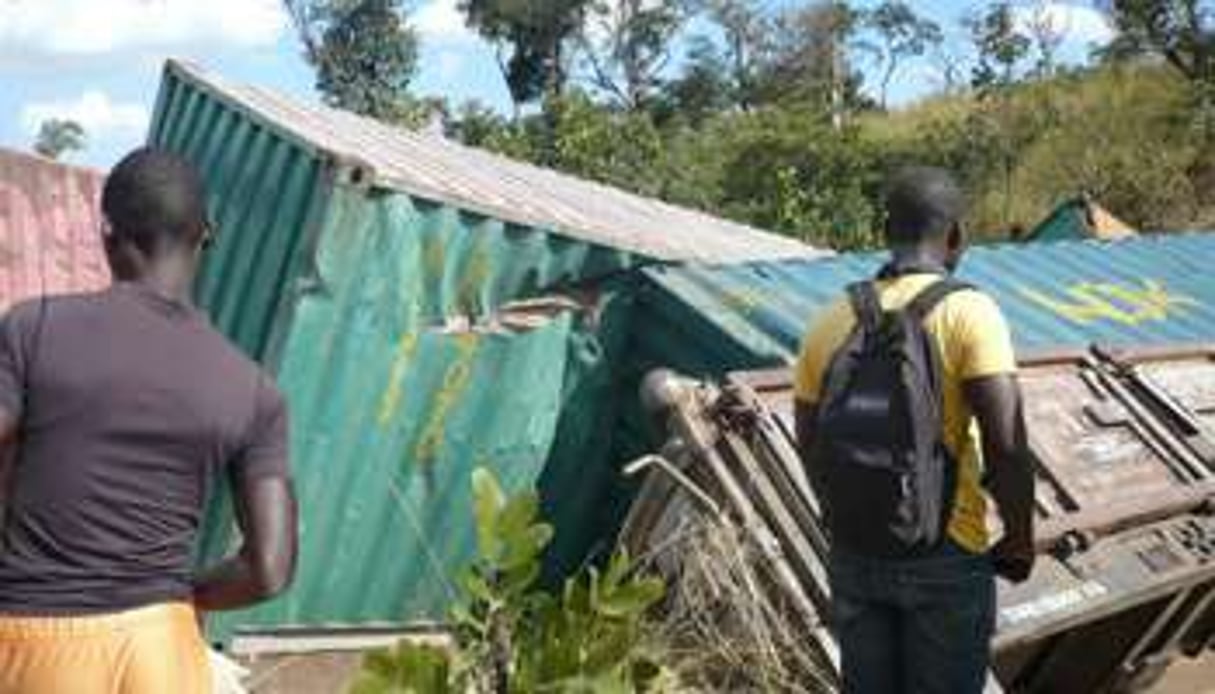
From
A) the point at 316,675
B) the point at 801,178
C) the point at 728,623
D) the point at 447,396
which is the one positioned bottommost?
the point at 316,675

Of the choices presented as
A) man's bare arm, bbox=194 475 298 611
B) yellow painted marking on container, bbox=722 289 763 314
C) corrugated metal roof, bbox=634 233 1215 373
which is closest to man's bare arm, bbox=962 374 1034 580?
man's bare arm, bbox=194 475 298 611

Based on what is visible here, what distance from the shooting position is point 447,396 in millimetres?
6246

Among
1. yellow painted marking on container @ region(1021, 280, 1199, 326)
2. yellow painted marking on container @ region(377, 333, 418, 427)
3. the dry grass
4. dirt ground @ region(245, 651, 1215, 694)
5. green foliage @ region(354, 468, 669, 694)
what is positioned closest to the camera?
green foliage @ region(354, 468, 669, 694)

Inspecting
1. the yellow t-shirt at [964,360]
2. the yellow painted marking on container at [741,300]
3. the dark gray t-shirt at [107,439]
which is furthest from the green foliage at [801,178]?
the dark gray t-shirt at [107,439]

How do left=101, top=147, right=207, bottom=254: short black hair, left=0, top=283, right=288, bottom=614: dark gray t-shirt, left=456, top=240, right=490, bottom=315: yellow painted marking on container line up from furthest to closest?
left=456, top=240, right=490, bottom=315: yellow painted marking on container < left=101, top=147, right=207, bottom=254: short black hair < left=0, top=283, right=288, bottom=614: dark gray t-shirt

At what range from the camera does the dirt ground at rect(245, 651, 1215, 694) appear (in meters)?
5.93

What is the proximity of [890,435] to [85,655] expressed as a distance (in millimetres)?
1732

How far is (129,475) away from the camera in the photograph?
2.63m

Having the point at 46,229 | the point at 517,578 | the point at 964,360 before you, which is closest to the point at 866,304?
the point at 964,360

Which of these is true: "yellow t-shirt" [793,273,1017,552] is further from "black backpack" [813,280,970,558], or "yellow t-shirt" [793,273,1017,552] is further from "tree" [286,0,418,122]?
"tree" [286,0,418,122]

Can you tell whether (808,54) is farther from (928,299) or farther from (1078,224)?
(928,299)

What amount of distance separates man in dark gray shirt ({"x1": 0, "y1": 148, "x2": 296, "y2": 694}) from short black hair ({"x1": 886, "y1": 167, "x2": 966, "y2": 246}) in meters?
1.62

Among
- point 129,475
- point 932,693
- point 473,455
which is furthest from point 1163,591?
point 129,475

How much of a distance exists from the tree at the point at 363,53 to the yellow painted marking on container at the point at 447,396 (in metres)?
28.4
